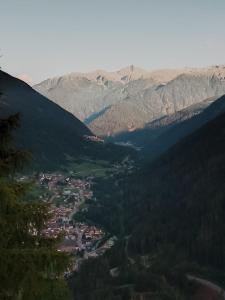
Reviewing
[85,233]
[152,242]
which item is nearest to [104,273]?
[152,242]

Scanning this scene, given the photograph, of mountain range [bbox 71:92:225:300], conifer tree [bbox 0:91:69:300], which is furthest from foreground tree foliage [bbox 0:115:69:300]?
mountain range [bbox 71:92:225:300]

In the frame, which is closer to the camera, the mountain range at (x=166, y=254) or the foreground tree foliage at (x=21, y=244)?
the foreground tree foliage at (x=21, y=244)

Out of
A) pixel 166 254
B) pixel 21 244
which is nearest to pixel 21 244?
pixel 21 244

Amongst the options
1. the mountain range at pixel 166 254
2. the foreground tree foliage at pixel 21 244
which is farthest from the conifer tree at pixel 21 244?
the mountain range at pixel 166 254

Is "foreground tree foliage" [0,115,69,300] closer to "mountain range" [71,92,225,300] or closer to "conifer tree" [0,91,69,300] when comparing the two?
"conifer tree" [0,91,69,300]

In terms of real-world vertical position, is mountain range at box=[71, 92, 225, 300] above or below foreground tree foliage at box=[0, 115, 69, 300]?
below

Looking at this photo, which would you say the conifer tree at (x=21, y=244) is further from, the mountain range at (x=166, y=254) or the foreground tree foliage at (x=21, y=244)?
the mountain range at (x=166, y=254)

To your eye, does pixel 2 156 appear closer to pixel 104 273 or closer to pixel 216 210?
pixel 104 273

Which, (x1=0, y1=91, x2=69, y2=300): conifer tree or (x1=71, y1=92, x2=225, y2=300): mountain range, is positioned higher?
(x1=0, y1=91, x2=69, y2=300): conifer tree

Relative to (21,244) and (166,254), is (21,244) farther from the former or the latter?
(166,254)

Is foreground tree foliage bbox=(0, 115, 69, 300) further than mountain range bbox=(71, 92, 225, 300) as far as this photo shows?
No
